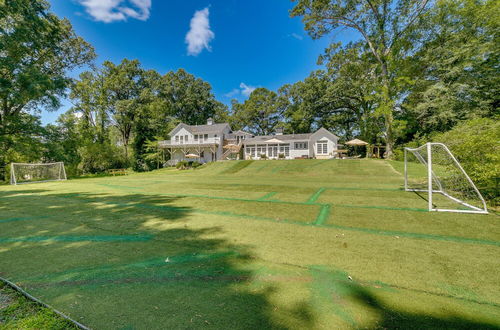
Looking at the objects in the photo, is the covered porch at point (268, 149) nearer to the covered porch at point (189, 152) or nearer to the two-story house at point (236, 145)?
the two-story house at point (236, 145)

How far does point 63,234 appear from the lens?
3830 millimetres

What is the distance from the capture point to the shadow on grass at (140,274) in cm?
169

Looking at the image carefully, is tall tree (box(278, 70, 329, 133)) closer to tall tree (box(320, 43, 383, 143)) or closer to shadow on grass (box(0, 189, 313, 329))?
tall tree (box(320, 43, 383, 143))

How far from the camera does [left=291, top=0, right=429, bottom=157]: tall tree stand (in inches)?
696

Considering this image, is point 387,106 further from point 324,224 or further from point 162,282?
point 162,282

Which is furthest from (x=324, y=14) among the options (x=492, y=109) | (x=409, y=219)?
(x=409, y=219)

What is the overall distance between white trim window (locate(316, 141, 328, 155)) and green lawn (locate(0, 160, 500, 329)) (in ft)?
77.2

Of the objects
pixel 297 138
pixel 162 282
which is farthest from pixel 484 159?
pixel 297 138

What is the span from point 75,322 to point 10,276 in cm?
170

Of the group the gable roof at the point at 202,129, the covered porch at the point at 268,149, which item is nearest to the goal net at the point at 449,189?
the covered porch at the point at 268,149

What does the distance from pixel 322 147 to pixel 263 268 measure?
1082 inches

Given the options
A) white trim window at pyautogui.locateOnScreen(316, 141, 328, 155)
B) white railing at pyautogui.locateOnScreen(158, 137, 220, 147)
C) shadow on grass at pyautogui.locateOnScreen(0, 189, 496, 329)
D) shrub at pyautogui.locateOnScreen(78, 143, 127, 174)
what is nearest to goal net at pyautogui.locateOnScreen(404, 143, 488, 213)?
shadow on grass at pyautogui.locateOnScreen(0, 189, 496, 329)

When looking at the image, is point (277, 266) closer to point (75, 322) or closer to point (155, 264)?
point (155, 264)

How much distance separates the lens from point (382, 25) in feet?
59.2
